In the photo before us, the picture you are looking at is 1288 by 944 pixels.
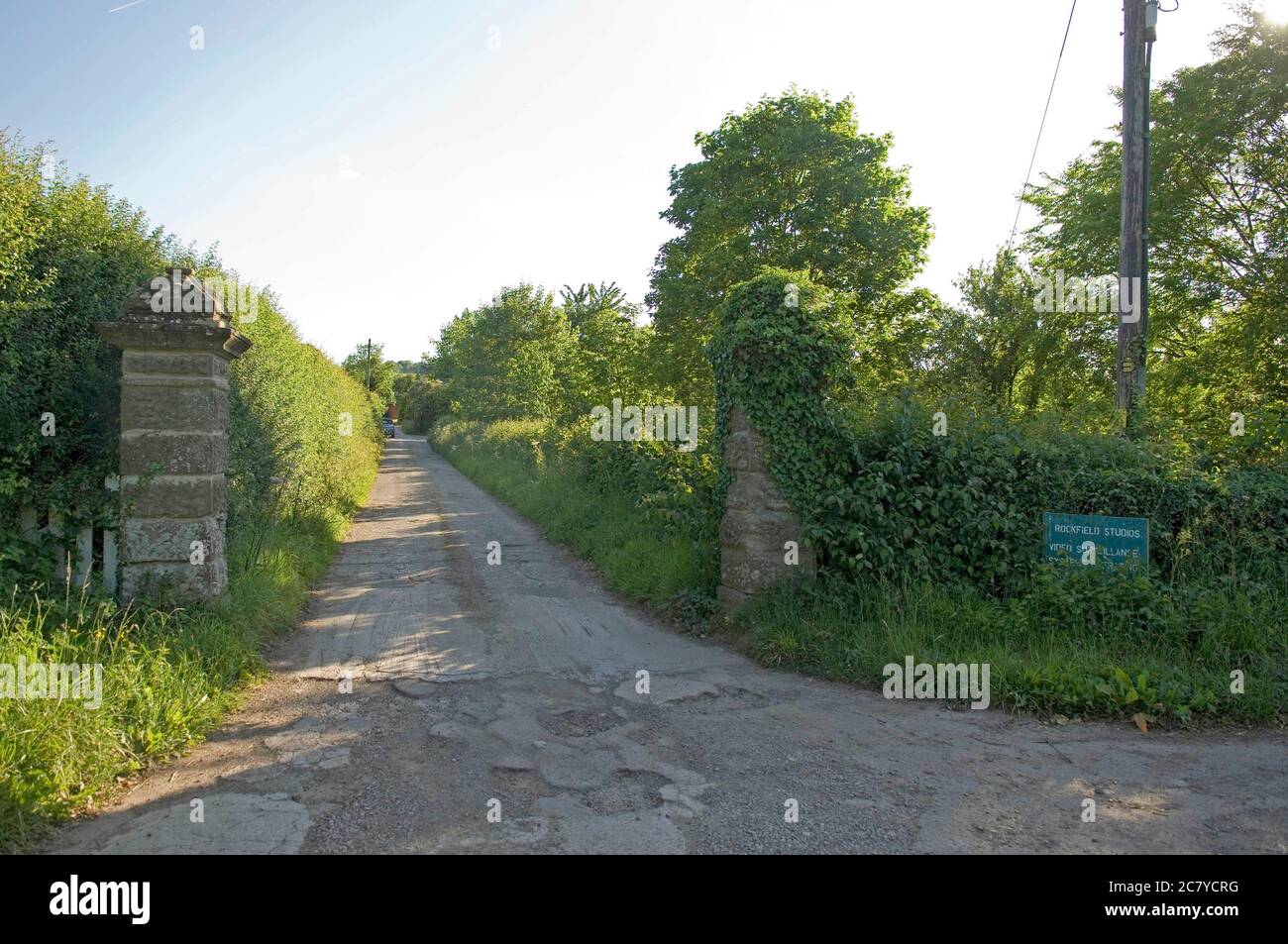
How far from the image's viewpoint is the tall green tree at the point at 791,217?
1705cm

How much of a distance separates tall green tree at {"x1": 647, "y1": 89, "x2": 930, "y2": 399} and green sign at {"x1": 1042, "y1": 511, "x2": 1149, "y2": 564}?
35.2ft

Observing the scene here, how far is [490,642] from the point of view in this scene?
22.7ft

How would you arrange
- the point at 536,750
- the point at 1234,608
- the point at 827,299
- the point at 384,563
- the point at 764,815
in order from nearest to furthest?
the point at 764,815
the point at 536,750
the point at 1234,608
the point at 827,299
the point at 384,563

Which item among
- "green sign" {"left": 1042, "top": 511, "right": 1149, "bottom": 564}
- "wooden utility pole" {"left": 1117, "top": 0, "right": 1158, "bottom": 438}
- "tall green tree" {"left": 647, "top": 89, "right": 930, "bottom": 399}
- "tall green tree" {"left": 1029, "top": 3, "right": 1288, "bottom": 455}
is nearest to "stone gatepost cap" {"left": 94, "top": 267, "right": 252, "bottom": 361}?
"green sign" {"left": 1042, "top": 511, "right": 1149, "bottom": 564}

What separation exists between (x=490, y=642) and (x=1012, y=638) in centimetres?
450

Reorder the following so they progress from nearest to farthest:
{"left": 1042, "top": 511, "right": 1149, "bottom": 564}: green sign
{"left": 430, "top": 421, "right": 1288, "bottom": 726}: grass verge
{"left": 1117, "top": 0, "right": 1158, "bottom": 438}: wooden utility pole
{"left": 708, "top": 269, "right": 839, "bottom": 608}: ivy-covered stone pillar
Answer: {"left": 430, "top": 421, "right": 1288, "bottom": 726}: grass verge, {"left": 1042, "top": 511, "right": 1149, "bottom": 564}: green sign, {"left": 708, "top": 269, "right": 839, "bottom": 608}: ivy-covered stone pillar, {"left": 1117, "top": 0, "right": 1158, "bottom": 438}: wooden utility pole

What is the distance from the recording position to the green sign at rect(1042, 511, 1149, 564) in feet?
22.3

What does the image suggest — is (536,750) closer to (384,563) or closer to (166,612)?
(166,612)

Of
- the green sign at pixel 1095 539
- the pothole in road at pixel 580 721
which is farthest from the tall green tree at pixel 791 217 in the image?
the pothole in road at pixel 580 721

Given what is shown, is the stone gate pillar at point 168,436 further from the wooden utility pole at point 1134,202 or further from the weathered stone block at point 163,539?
the wooden utility pole at point 1134,202

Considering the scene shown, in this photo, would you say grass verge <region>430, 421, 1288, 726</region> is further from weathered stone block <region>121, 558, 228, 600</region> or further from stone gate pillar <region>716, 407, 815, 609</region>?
weathered stone block <region>121, 558, 228, 600</region>

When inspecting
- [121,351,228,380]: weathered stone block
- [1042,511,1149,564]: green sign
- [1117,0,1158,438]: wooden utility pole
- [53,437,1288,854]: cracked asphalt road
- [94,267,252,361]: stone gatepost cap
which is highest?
[1117,0,1158,438]: wooden utility pole

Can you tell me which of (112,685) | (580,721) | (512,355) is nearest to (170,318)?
(112,685)

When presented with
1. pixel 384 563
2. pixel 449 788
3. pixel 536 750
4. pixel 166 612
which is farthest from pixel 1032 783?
pixel 384 563
